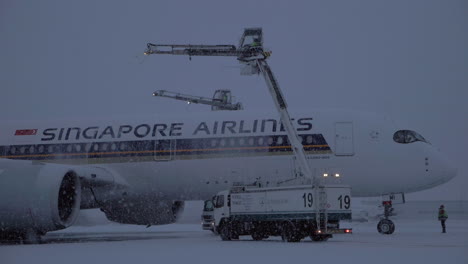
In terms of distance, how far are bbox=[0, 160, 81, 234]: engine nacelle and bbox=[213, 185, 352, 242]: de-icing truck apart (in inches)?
197

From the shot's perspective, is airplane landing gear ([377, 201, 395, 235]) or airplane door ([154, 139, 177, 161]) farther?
airplane door ([154, 139, 177, 161])

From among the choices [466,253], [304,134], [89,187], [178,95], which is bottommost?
[466,253]

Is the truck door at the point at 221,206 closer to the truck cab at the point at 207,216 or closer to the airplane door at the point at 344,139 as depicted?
the airplane door at the point at 344,139

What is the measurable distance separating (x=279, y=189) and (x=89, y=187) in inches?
292

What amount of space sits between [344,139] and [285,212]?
412cm

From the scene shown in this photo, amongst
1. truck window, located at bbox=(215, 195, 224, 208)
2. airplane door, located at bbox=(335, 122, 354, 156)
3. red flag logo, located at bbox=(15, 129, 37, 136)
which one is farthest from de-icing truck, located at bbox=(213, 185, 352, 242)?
red flag logo, located at bbox=(15, 129, 37, 136)

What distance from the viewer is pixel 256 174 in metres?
20.8

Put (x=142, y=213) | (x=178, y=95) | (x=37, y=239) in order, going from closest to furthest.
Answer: (x=37, y=239) → (x=142, y=213) → (x=178, y=95)

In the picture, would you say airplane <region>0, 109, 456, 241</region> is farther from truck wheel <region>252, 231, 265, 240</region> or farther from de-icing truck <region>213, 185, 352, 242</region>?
truck wheel <region>252, 231, 265, 240</region>

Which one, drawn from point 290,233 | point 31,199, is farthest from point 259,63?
point 31,199

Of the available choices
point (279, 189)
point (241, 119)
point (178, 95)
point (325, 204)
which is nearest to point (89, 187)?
point (241, 119)

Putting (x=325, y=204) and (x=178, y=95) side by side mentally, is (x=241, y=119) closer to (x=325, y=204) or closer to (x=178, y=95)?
(x=325, y=204)

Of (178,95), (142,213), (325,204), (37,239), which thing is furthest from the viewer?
(178,95)

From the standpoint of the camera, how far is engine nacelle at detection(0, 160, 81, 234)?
1764 cm
